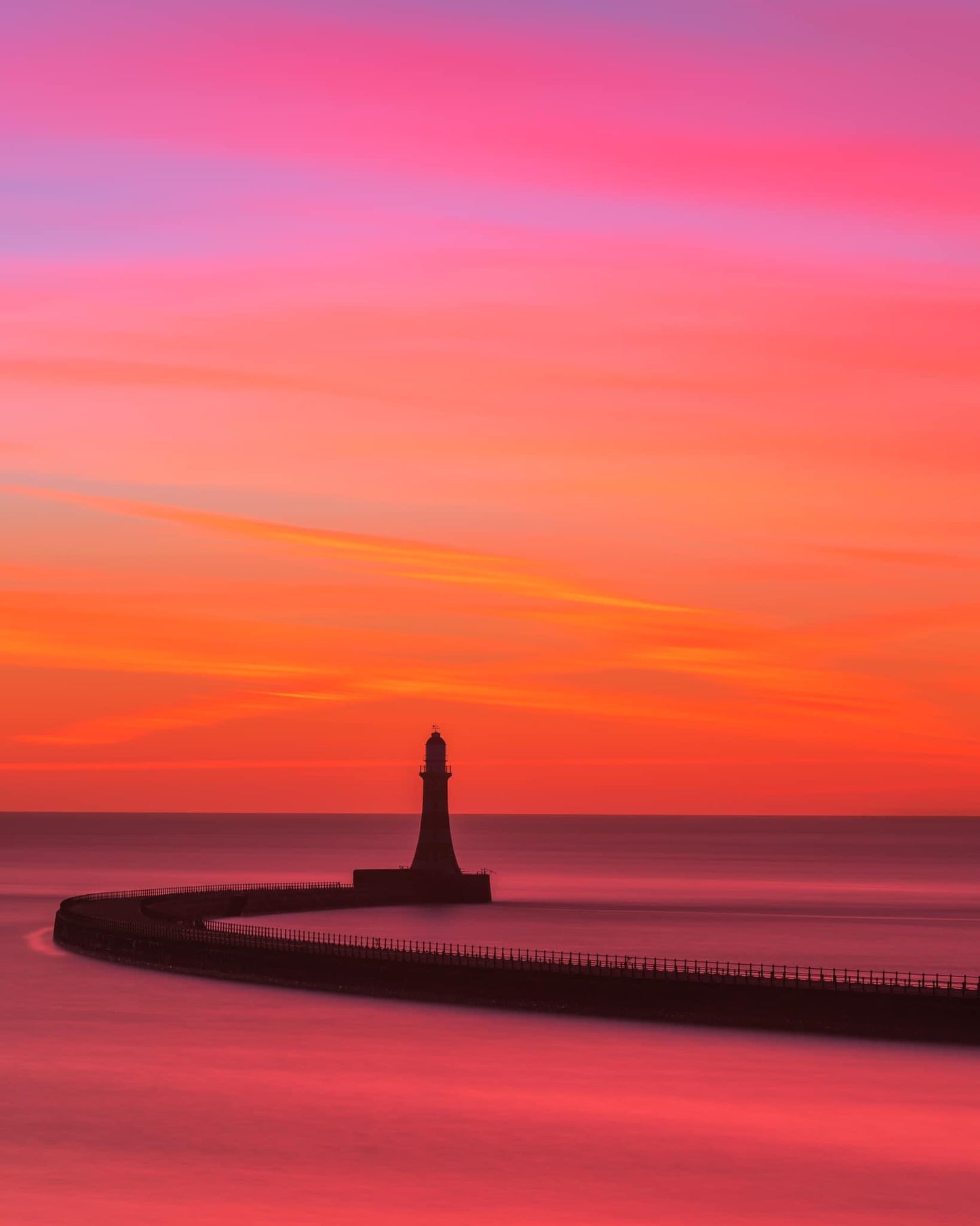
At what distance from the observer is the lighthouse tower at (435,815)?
416ft

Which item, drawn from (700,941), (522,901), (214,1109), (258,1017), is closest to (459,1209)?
(214,1109)

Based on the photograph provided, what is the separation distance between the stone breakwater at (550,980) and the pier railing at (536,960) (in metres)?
0.17

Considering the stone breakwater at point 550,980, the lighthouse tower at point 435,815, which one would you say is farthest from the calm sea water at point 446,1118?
the lighthouse tower at point 435,815

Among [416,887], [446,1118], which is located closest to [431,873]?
[416,887]

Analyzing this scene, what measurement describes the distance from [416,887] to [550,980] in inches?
2399

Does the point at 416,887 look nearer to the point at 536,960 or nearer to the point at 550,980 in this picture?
the point at 536,960

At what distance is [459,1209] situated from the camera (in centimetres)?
4253

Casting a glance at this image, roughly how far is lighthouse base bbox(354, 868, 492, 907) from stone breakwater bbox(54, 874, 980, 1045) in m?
23.6

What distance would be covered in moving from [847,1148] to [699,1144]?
12.9 feet

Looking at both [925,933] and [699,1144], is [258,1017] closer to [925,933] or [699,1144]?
[699,1144]

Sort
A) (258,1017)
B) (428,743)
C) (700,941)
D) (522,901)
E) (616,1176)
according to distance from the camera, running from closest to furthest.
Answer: (616,1176), (258,1017), (700,941), (428,743), (522,901)

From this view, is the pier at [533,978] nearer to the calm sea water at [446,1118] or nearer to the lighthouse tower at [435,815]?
the calm sea water at [446,1118]

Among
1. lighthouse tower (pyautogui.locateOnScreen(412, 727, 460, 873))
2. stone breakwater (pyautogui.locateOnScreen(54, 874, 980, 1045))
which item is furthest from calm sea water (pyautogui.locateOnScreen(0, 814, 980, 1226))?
lighthouse tower (pyautogui.locateOnScreen(412, 727, 460, 873))

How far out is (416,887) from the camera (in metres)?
130
